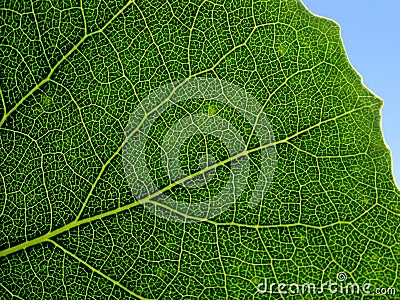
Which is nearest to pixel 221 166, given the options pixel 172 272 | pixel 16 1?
pixel 172 272

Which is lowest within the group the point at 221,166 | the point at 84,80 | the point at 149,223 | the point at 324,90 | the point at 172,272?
the point at 172,272

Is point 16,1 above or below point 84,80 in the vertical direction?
above

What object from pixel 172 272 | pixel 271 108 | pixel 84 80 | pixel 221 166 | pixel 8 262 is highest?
pixel 271 108

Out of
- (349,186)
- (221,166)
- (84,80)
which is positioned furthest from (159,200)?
(349,186)

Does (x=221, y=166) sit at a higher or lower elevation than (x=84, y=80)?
lower

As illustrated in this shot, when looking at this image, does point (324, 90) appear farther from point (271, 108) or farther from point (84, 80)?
point (84, 80)

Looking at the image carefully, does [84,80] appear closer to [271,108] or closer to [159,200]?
[159,200]
